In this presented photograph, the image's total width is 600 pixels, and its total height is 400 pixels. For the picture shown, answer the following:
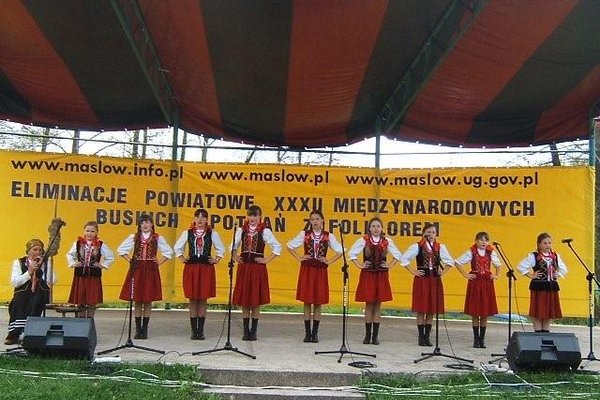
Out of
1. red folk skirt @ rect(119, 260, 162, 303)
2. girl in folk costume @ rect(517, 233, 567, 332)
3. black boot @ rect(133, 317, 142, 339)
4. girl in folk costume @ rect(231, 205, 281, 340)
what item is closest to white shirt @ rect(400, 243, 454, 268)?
girl in folk costume @ rect(517, 233, 567, 332)

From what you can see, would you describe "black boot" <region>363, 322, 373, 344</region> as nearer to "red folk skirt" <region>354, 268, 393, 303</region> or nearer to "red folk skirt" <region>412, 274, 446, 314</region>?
"red folk skirt" <region>354, 268, 393, 303</region>

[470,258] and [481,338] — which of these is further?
[470,258]

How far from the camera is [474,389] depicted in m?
4.51

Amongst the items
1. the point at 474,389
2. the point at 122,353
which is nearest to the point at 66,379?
the point at 122,353

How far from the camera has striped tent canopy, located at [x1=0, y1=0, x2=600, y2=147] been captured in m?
5.70

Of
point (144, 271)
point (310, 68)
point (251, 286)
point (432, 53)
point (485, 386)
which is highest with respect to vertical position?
point (432, 53)

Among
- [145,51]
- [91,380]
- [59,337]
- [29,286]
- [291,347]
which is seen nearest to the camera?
[91,380]

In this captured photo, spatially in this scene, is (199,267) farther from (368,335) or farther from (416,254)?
(416,254)

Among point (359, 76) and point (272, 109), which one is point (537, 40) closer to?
point (359, 76)

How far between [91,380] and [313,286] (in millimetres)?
2736

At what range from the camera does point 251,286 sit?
21.1ft

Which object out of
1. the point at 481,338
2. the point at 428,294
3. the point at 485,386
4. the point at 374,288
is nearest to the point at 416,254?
the point at 428,294

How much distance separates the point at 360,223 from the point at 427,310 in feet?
Result: 7.48

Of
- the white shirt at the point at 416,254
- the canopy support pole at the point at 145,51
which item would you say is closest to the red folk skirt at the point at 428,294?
the white shirt at the point at 416,254
